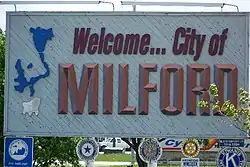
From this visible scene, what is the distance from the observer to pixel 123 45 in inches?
685

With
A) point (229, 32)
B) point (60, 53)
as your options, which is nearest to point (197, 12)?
point (229, 32)

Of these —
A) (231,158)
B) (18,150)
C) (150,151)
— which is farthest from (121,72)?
(231,158)

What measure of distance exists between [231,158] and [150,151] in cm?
192

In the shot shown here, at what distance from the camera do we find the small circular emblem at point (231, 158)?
618 inches

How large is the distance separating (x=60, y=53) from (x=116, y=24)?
1577mm

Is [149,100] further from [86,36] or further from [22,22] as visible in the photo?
[22,22]

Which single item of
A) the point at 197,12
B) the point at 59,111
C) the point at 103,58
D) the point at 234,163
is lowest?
the point at 234,163

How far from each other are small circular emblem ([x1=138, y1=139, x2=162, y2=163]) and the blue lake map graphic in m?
3.09

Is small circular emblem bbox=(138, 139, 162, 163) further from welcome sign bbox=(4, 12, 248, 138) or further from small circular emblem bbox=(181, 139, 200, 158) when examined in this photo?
small circular emblem bbox=(181, 139, 200, 158)

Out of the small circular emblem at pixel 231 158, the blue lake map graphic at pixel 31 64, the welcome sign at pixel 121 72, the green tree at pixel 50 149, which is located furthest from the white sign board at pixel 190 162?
the green tree at pixel 50 149

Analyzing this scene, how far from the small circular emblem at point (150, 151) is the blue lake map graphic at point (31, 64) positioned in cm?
309

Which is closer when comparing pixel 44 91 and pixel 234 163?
pixel 234 163

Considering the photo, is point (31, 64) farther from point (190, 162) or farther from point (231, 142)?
point (231, 142)

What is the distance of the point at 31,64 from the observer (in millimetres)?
17469
